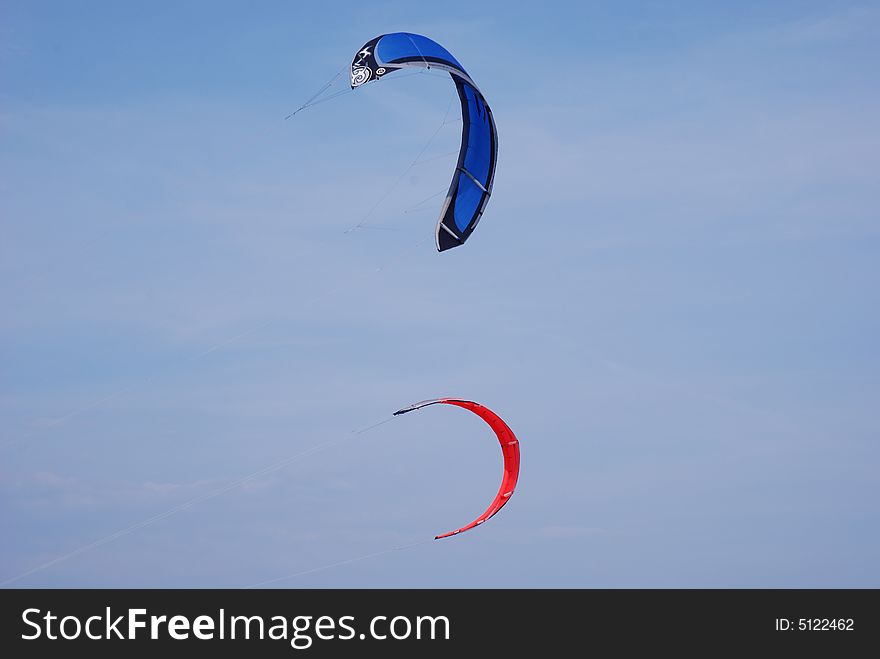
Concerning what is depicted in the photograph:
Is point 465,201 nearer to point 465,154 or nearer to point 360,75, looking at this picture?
point 465,154

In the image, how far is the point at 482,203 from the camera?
39.1 meters

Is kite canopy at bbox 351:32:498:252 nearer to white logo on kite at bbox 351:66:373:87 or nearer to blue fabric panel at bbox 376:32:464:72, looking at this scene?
blue fabric panel at bbox 376:32:464:72

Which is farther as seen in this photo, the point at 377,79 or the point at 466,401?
the point at 466,401

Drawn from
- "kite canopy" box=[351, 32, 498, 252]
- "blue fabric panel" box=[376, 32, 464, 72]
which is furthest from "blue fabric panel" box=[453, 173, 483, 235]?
"blue fabric panel" box=[376, 32, 464, 72]

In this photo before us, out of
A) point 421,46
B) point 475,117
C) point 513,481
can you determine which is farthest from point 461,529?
point 421,46

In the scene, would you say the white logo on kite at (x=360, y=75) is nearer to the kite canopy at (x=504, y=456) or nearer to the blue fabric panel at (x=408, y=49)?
the blue fabric panel at (x=408, y=49)

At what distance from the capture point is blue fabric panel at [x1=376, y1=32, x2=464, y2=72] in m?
34.4

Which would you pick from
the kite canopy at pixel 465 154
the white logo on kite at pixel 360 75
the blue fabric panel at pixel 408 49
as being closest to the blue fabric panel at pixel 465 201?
the kite canopy at pixel 465 154
